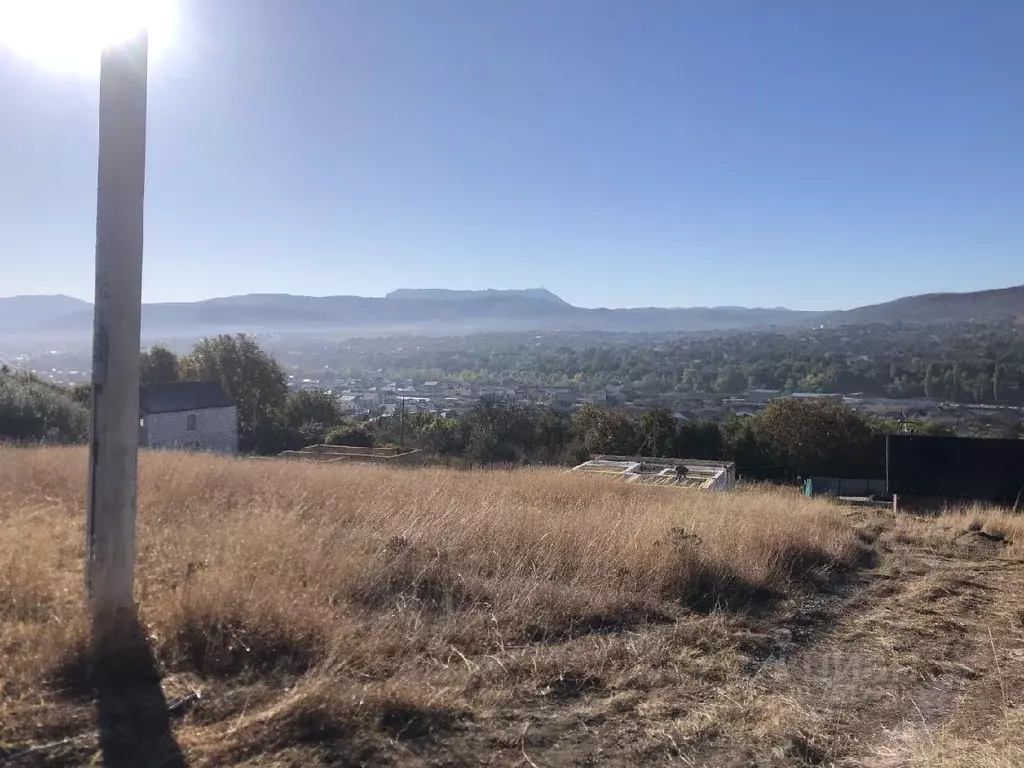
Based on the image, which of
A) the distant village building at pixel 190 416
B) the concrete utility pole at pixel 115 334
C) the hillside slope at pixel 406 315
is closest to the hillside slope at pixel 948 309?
the hillside slope at pixel 406 315

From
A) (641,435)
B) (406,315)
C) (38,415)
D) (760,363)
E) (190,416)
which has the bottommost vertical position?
(641,435)

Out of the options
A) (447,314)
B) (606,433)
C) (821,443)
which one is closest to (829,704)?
(606,433)

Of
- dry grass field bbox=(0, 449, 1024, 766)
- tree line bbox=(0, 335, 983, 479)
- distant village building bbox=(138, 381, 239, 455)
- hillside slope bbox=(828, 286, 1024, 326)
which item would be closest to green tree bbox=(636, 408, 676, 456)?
tree line bbox=(0, 335, 983, 479)

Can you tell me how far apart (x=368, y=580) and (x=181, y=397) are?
24755 mm

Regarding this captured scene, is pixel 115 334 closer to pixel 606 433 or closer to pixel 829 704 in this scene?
pixel 829 704

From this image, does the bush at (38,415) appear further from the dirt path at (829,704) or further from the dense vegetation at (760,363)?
the dense vegetation at (760,363)

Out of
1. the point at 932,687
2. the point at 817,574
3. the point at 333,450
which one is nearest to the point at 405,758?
the point at 932,687

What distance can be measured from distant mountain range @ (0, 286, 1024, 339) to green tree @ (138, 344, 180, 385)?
656 inches

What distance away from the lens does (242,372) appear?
36.0 m

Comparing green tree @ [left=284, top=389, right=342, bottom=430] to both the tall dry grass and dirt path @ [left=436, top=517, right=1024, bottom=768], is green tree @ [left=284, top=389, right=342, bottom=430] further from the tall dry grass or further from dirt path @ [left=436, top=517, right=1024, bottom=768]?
dirt path @ [left=436, top=517, right=1024, bottom=768]

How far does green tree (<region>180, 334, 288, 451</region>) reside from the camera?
35344 mm

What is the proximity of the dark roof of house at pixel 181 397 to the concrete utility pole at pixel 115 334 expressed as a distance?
76.0ft

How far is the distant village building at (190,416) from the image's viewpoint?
25156 millimetres

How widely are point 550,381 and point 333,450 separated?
33421 millimetres
